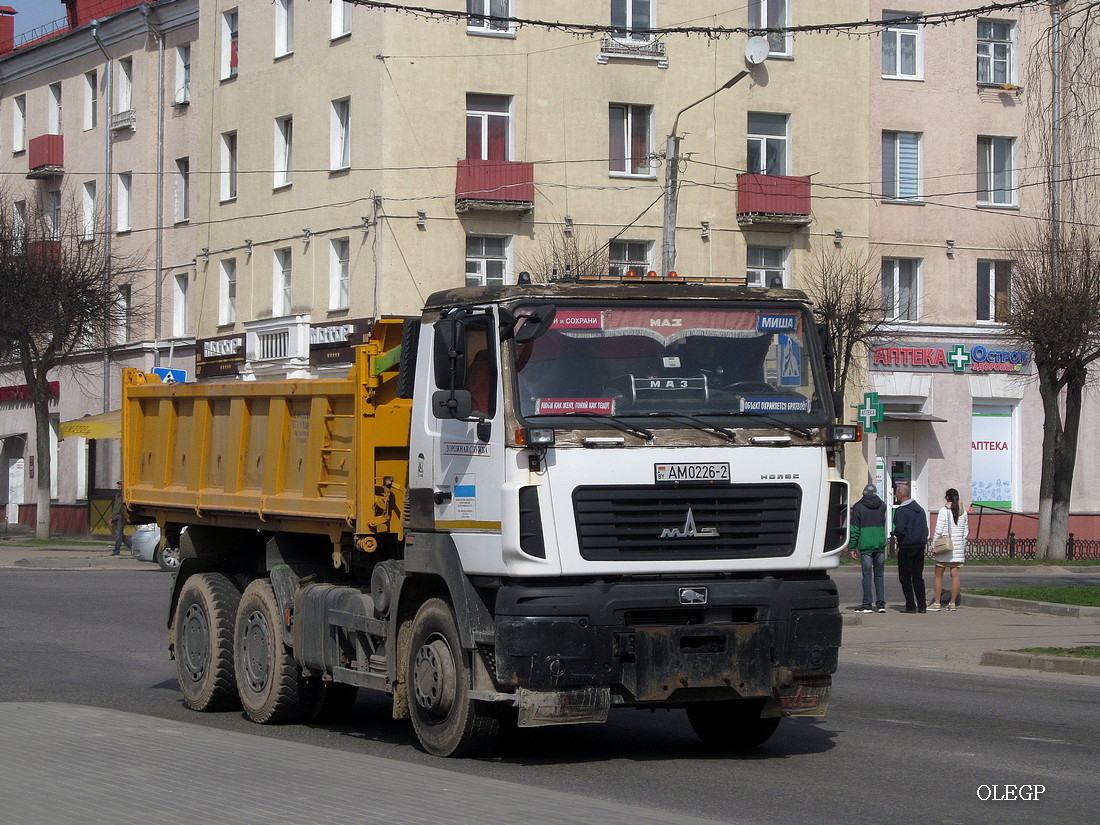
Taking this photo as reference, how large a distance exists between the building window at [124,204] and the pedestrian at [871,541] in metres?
30.4

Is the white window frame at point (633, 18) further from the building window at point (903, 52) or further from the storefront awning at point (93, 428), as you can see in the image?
the storefront awning at point (93, 428)

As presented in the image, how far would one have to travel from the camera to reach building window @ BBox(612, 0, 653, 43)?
129 feet

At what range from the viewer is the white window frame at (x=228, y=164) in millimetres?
42812

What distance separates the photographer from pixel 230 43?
42.8m

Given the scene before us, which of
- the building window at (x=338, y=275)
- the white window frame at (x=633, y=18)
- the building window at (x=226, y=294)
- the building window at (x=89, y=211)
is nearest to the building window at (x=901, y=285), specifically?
the white window frame at (x=633, y=18)

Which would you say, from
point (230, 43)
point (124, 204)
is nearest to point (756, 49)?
point (230, 43)

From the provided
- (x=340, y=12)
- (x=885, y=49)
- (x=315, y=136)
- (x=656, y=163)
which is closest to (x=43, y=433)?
(x=315, y=136)

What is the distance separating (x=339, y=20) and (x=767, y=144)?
1076 centimetres

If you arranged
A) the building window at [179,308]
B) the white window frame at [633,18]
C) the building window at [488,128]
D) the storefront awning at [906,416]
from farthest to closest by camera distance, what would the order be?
1. the building window at [179,308]
2. the storefront awning at [906,416]
3. the white window frame at [633,18]
4. the building window at [488,128]

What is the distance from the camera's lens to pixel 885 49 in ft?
139

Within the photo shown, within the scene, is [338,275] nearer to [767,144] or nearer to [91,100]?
[767,144]

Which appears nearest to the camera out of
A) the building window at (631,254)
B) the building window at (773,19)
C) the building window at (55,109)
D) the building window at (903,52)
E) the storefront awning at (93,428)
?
the building window at (631,254)

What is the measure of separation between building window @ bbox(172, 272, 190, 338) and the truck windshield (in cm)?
3729

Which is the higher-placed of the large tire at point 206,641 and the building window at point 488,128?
the building window at point 488,128
